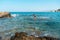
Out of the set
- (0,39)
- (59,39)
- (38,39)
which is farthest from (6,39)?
(59,39)

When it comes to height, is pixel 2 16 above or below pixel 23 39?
below

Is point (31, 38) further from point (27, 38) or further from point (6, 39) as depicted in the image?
point (6, 39)

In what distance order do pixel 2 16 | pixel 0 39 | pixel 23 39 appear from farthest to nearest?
pixel 2 16
pixel 0 39
pixel 23 39

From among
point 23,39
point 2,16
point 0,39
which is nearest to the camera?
point 23,39

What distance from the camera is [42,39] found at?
7.16 m

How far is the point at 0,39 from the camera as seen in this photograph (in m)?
7.90

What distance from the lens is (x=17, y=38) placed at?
→ 23.6 ft

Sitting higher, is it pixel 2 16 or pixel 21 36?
pixel 21 36

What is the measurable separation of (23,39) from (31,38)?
0.38 meters

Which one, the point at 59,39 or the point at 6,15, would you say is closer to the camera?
the point at 59,39

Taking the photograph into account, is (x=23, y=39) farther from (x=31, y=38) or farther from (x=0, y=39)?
(x=0, y=39)

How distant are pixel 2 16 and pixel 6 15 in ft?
3.78

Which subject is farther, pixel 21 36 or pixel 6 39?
pixel 6 39

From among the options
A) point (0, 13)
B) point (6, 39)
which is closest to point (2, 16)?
point (0, 13)
